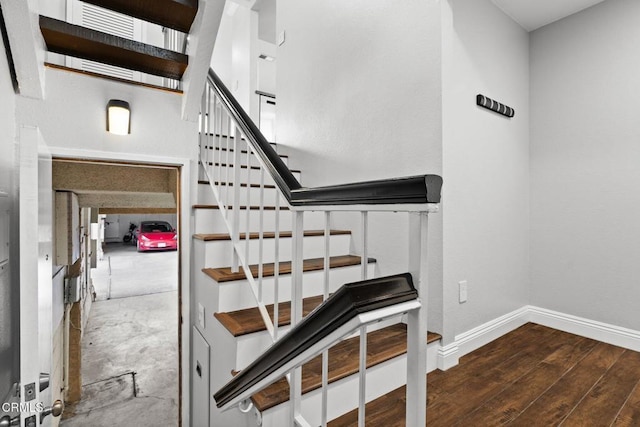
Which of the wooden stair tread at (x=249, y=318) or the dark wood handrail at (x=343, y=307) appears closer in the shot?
the dark wood handrail at (x=343, y=307)

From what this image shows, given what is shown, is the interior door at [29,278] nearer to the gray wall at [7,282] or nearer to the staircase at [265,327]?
the gray wall at [7,282]

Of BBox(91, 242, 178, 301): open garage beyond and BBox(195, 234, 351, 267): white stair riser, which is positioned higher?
BBox(195, 234, 351, 267): white stair riser

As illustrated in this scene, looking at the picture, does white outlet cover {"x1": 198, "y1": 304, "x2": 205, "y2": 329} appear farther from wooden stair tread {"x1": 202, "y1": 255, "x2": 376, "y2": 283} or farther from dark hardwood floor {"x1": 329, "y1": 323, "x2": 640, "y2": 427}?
dark hardwood floor {"x1": 329, "y1": 323, "x2": 640, "y2": 427}

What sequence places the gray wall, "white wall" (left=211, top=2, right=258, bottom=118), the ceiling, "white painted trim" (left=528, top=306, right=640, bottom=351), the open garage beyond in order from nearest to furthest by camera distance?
the gray wall, "white painted trim" (left=528, top=306, right=640, bottom=351), the ceiling, "white wall" (left=211, top=2, right=258, bottom=118), the open garage beyond

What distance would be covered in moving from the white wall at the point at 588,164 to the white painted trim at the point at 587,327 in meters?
0.04

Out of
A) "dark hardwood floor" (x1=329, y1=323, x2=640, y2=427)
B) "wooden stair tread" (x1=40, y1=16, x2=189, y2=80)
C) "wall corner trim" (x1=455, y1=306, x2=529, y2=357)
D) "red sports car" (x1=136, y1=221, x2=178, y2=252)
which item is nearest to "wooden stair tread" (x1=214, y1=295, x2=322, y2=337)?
"dark hardwood floor" (x1=329, y1=323, x2=640, y2=427)

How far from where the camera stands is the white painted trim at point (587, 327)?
214 cm

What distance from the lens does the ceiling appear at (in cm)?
226

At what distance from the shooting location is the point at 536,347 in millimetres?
2127

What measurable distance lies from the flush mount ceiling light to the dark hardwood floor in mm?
2009

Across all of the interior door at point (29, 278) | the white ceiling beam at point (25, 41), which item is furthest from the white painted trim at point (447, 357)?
the white ceiling beam at point (25, 41)

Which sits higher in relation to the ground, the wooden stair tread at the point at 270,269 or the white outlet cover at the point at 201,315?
the wooden stair tread at the point at 270,269

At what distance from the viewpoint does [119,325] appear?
6570 millimetres

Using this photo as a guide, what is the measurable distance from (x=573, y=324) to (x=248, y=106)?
452 cm
